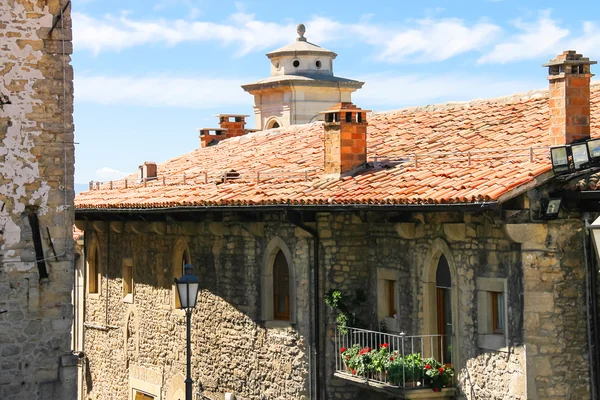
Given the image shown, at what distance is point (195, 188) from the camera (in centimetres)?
2292

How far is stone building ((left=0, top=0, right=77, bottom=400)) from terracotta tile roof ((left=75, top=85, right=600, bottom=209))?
11.7 ft

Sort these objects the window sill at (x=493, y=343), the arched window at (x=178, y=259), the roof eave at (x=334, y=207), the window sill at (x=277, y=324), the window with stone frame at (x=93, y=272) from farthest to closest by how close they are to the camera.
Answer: the window with stone frame at (x=93, y=272) < the arched window at (x=178, y=259) < the window sill at (x=277, y=324) < the window sill at (x=493, y=343) < the roof eave at (x=334, y=207)

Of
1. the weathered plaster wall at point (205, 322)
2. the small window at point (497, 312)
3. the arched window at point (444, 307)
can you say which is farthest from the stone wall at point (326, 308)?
the small window at point (497, 312)

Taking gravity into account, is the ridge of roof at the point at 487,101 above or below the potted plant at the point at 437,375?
above

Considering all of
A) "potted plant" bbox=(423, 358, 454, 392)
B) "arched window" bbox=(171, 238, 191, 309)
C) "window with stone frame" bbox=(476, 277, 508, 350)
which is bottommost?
"potted plant" bbox=(423, 358, 454, 392)

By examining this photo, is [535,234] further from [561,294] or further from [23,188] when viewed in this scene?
[23,188]

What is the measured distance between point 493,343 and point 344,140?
514 cm

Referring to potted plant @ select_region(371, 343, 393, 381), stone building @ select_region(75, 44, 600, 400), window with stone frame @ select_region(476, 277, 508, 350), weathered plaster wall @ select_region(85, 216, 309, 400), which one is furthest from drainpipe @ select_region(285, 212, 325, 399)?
window with stone frame @ select_region(476, 277, 508, 350)

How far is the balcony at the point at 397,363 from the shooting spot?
17375 mm

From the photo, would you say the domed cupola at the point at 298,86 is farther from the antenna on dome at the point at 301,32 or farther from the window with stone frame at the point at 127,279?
the window with stone frame at the point at 127,279

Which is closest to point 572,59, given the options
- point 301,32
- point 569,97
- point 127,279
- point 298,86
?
point 569,97

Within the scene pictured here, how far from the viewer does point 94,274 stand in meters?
29.0

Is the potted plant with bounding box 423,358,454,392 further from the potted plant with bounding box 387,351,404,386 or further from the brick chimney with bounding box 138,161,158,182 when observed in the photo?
the brick chimney with bounding box 138,161,158,182

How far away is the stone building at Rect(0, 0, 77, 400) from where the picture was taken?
56.0ft
